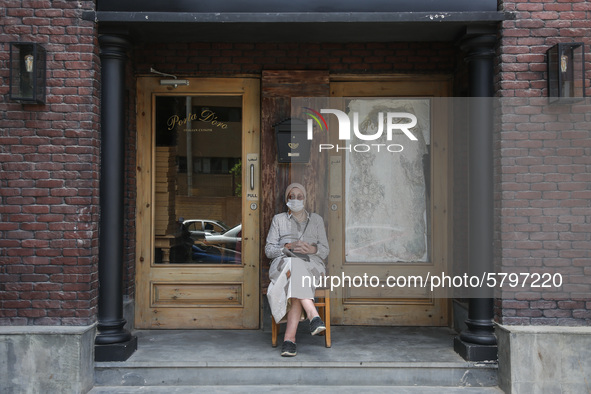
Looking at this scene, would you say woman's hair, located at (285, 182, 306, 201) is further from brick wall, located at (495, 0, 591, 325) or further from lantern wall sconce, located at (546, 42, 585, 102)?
lantern wall sconce, located at (546, 42, 585, 102)

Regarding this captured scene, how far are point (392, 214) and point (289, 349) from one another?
6.54 ft

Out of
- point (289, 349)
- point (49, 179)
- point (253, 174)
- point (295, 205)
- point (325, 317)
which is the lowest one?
point (289, 349)

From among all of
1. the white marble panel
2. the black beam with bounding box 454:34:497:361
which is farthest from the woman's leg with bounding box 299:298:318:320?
the black beam with bounding box 454:34:497:361

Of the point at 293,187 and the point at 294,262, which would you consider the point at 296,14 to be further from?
the point at 294,262

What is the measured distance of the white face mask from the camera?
5.47 meters

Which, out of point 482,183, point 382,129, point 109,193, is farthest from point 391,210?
point 109,193

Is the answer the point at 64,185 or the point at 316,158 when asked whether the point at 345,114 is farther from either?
the point at 64,185

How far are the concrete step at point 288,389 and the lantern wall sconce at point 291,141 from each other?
7.41 ft

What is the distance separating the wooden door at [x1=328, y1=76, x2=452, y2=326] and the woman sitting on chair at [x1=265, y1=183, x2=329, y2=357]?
2.18 ft

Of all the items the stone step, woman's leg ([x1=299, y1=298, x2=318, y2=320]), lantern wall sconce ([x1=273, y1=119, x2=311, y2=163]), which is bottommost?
the stone step

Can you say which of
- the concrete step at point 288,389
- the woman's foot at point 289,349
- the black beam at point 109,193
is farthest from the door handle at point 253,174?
the concrete step at point 288,389

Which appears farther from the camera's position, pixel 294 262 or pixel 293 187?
pixel 293 187

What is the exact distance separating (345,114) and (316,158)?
2.06 feet

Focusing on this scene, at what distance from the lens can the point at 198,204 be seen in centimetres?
A: 607
